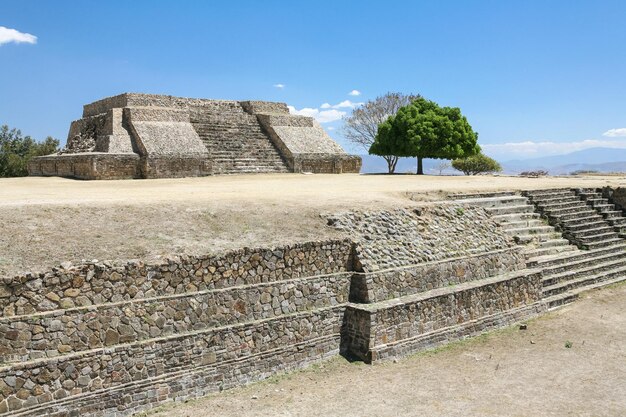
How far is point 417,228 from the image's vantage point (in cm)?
1169

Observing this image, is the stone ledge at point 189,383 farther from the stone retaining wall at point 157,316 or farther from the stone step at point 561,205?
the stone step at point 561,205

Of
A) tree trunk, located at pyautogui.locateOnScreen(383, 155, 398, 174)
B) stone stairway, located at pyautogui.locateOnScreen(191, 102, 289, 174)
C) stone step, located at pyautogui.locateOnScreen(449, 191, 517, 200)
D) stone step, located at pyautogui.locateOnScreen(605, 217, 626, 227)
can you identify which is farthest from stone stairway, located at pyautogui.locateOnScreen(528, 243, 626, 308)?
tree trunk, located at pyautogui.locateOnScreen(383, 155, 398, 174)

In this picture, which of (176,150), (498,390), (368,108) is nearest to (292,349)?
(498,390)

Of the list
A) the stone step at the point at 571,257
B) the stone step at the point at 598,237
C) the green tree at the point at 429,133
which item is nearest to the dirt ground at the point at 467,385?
the stone step at the point at 571,257

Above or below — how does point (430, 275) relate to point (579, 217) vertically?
below

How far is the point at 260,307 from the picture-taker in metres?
8.94

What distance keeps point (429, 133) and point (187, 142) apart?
12.0 metres

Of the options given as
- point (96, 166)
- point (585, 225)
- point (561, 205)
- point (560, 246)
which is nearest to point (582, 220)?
point (585, 225)

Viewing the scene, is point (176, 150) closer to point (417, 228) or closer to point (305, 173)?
point (305, 173)

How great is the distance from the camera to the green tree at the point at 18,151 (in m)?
34.2

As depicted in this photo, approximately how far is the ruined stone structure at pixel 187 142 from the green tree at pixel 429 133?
138 inches

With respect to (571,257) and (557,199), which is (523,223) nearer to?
(571,257)

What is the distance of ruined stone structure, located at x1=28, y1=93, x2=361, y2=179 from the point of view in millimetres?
19375

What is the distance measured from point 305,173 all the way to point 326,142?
3.17 metres
